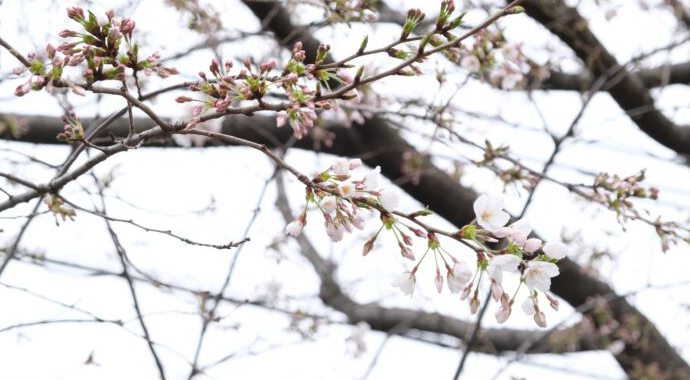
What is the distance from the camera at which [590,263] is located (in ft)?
10.6

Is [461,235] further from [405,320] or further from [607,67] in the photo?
[405,320]

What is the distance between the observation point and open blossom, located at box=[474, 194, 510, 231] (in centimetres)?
96

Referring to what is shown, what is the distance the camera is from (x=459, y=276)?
3.14 ft

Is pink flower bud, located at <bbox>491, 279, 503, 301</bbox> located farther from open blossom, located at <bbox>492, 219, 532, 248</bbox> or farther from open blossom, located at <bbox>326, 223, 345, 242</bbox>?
open blossom, located at <bbox>326, 223, 345, 242</bbox>

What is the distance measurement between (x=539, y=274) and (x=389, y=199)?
9.8 inches

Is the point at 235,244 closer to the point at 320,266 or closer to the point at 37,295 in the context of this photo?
the point at 37,295

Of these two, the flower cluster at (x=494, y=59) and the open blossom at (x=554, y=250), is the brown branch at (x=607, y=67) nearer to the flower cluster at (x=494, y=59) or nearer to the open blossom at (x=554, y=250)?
the flower cluster at (x=494, y=59)

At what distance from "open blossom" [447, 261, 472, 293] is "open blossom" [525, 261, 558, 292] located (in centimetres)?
9

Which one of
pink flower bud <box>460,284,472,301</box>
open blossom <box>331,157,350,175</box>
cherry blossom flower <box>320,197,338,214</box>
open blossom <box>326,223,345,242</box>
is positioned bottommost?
pink flower bud <box>460,284,472,301</box>

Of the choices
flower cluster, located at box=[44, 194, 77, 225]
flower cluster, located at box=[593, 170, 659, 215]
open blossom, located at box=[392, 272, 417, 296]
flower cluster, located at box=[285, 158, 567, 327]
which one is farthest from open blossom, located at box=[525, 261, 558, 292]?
flower cluster, located at box=[44, 194, 77, 225]

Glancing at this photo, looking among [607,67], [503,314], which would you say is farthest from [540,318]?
[607,67]

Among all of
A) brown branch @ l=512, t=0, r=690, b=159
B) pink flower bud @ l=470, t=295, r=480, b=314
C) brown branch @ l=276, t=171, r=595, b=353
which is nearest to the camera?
pink flower bud @ l=470, t=295, r=480, b=314

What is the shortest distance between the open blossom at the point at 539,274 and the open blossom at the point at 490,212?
0.25 feet

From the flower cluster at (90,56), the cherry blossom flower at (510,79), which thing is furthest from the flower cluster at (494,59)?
the flower cluster at (90,56)
